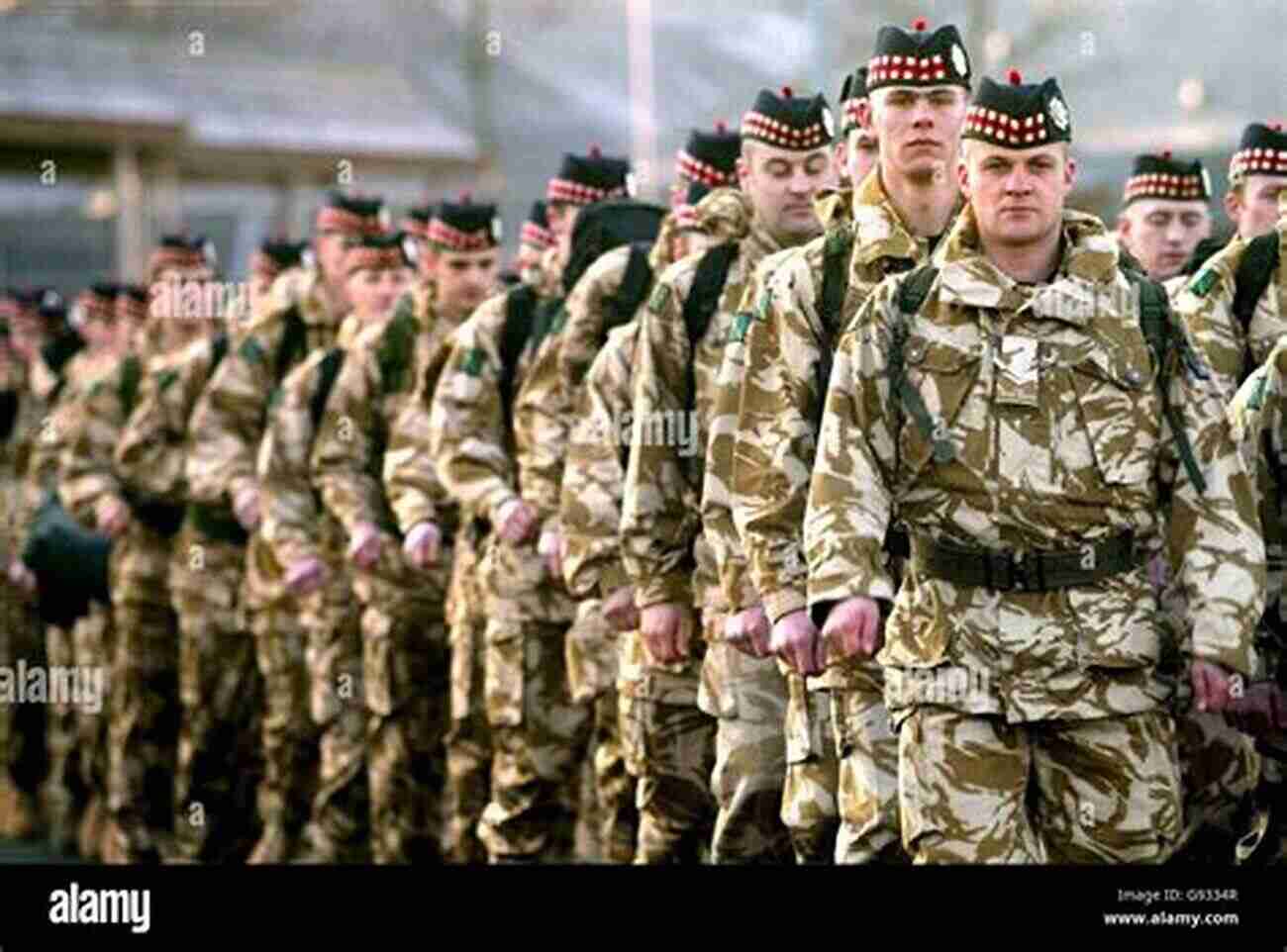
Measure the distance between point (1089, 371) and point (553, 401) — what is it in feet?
10.9

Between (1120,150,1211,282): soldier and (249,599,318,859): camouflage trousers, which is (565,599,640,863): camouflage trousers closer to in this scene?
(1120,150,1211,282): soldier

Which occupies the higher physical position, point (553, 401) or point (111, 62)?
point (111, 62)

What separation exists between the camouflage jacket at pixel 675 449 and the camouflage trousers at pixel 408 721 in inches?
120

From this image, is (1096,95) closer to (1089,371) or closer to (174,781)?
(1089,371)

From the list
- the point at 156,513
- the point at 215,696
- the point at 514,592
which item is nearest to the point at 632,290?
the point at 514,592

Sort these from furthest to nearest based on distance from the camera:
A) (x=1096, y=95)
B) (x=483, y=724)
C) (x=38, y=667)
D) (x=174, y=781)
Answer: (x=38, y=667)
(x=174, y=781)
(x=483, y=724)
(x=1096, y=95)

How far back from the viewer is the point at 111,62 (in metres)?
18.1

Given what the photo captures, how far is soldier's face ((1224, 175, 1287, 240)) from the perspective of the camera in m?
10.3

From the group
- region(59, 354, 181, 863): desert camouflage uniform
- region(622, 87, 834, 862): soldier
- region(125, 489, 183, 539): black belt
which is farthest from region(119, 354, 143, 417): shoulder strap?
region(622, 87, 834, 862): soldier

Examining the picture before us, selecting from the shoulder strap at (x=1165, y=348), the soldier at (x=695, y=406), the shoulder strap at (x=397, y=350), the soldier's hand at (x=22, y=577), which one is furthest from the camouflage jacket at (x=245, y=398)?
the shoulder strap at (x=1165, y=348)

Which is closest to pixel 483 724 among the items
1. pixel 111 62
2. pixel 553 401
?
pixel 553 401

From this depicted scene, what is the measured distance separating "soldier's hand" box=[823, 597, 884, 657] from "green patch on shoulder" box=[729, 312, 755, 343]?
108 centimetres

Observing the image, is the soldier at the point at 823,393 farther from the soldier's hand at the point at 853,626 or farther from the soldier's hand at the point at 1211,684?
the soldier's hand at the point at 1211,684

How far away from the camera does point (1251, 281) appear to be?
31.9 feet
